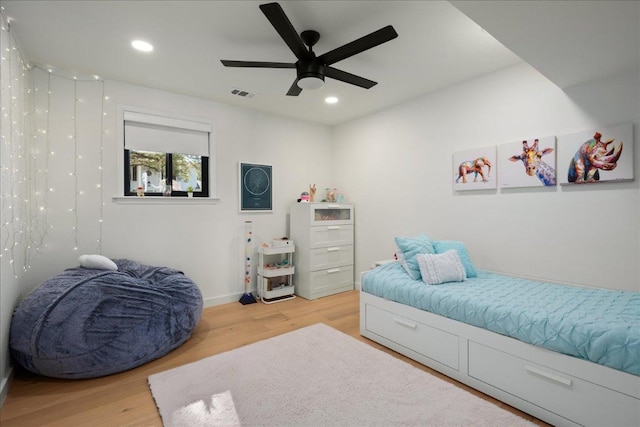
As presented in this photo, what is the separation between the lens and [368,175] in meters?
4.40

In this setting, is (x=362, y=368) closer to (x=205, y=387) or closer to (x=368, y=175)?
(x=205, y=387)

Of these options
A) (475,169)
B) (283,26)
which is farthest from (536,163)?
(283,26)

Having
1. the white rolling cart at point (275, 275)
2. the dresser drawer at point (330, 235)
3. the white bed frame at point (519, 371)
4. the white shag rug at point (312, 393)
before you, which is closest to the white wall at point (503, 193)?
the dresser drawer at point (330, 235)

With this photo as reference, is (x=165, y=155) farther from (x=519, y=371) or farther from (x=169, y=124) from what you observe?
(x=519, y=371)

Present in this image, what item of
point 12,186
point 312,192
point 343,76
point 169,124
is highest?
point 343,76

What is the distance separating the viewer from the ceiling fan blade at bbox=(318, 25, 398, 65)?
1887mm

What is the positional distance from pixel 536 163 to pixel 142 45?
3508 mm

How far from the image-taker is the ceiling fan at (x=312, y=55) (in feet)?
6.30

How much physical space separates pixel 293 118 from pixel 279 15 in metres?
2.83

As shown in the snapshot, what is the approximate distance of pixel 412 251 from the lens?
284cm

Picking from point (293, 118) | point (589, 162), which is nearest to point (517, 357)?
point (589, 162)

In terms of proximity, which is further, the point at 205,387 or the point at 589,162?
the point at 589,162

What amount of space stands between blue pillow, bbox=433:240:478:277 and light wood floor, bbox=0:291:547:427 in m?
1.00

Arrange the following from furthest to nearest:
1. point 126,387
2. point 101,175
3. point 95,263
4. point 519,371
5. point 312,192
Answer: point 312,192, point 101,175, point 95,263, point 126,387, point 519,371
